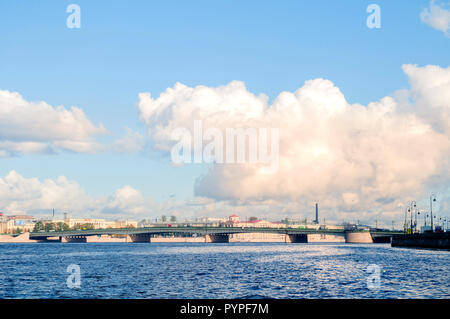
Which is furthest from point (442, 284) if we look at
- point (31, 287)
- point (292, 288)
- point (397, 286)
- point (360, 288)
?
point (31, 287)

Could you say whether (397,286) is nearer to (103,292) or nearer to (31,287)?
(103,292)

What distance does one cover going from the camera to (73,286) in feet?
183

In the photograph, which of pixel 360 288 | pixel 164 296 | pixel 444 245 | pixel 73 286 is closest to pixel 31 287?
pixel 73 286

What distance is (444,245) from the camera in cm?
14700
